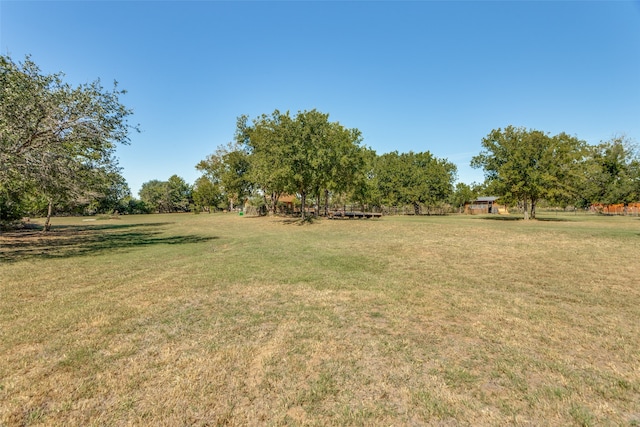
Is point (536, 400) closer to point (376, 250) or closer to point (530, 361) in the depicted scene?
point (530, 361)

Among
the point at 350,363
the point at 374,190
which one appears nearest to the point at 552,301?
the point at 350,363

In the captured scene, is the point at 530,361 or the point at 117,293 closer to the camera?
the point at 530,361

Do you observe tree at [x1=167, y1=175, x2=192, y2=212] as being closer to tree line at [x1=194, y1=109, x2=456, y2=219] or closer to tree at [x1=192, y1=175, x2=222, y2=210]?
tree at [x1=192, y1=175, x2=222, y2=210]

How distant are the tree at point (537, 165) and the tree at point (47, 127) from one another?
41.5 metres

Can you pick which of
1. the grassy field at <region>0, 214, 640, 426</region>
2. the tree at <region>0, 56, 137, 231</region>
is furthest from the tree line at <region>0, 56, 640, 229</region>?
the grassy field at <region>0, 214, 640, 426</region>

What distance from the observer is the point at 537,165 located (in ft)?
120

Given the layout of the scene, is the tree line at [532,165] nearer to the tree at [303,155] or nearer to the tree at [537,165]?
the tree at [537,165]

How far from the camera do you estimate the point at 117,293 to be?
7531 mm

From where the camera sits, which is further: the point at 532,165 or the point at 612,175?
the point at 612,175

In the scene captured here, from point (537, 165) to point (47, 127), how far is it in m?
46.6

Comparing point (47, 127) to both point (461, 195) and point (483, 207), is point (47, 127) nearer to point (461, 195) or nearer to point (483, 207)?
point (461, 195)

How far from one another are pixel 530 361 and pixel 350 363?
2619 millimetres

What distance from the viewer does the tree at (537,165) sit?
1402 inches

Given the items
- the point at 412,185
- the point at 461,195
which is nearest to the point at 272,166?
the point at 412,185
